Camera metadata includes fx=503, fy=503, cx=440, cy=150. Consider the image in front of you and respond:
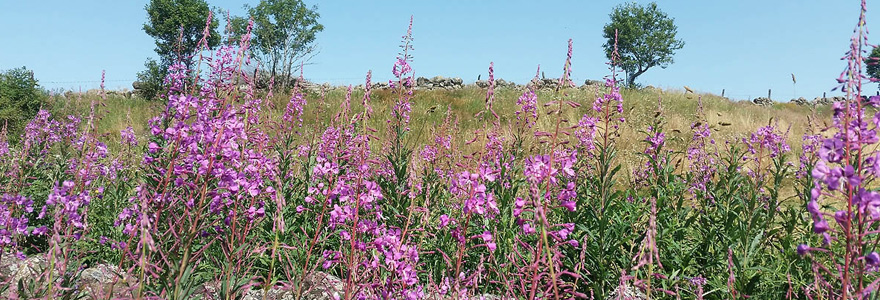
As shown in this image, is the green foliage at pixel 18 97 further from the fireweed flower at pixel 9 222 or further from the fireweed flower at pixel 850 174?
the fireweed flower at pixel 850 174

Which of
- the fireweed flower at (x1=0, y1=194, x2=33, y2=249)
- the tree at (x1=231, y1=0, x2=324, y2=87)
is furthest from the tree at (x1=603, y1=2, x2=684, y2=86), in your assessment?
the fireweed flower at (x1=0, y1=194, x2=33, y2=249)

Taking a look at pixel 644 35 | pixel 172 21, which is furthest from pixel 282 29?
pixel 644 35

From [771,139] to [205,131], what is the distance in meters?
4.81

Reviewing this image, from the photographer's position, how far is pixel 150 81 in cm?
2783

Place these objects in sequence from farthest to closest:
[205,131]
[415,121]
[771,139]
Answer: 1. [415,121]
2. [771,139]
3. [205,131]

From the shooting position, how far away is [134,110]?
18.9 m

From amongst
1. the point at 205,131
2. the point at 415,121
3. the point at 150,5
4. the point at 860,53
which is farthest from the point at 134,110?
the point at 860,53

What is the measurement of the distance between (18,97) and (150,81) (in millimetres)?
14025

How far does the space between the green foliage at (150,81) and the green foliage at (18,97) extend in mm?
10826

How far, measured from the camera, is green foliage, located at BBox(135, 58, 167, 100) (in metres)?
26.9

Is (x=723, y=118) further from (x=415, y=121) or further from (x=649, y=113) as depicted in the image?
(x=415, y=121)

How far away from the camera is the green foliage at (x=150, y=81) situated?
26938 millimetres

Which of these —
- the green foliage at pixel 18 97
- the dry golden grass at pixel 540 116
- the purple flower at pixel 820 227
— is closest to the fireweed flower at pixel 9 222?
the purple flower at pixel 820 227

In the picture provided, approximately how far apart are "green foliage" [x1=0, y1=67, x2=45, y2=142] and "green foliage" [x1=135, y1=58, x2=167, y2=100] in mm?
10826
